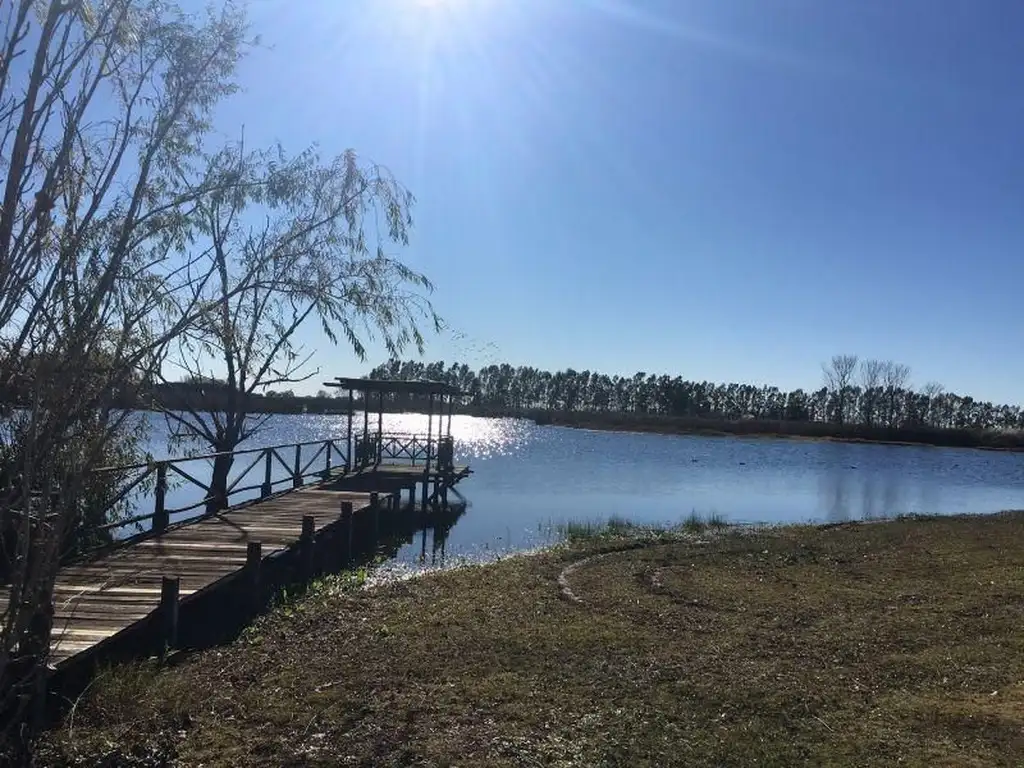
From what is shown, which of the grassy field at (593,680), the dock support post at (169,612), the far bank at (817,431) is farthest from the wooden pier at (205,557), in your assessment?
the far bank at (817,431)

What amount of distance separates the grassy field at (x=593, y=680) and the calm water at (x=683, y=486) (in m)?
6.80

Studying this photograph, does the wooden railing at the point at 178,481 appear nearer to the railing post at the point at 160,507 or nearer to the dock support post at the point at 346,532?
the railing post at the point at 160,507

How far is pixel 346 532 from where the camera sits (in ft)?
49.1

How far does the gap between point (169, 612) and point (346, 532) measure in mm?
7435

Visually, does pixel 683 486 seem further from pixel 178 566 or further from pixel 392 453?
pixel 178 566

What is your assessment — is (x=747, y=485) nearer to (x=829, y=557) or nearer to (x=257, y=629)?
(x=829, y=557)

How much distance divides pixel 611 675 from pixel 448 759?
2.05 metres

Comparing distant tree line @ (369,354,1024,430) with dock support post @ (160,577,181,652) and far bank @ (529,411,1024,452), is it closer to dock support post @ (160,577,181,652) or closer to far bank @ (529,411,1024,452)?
far bank @ (529,411,1024,452)

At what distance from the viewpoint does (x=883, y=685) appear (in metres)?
6.52

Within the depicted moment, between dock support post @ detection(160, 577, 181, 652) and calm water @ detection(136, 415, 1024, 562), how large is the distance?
7.34 metres

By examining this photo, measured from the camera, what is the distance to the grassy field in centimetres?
524

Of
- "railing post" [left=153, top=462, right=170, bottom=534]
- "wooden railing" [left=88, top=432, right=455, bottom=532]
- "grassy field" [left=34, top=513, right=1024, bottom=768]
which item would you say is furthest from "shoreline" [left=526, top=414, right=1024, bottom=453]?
"grassy field" [left=34, top=513, right=1024, bottom=768]

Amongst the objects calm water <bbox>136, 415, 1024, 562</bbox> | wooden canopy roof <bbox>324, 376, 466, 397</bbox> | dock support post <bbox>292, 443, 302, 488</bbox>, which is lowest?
calm water <bbox>136, 415, 1024, 562</bbox>

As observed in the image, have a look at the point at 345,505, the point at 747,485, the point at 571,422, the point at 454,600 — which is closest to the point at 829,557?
the point at 454,600
